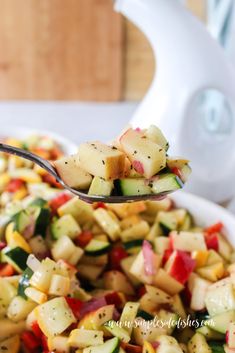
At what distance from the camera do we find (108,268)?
1.03 m

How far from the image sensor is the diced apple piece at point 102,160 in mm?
784

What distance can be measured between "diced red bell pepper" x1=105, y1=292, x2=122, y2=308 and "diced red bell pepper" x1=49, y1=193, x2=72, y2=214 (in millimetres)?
200

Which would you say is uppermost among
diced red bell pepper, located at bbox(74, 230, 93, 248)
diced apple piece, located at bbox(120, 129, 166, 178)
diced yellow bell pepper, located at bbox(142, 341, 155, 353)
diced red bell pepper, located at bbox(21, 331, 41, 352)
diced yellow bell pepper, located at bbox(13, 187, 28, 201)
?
diced apple piece, located at bbox(120, 129, 166, 178)

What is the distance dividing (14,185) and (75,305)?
0.43 meters

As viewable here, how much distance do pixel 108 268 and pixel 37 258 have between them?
138 millimetres

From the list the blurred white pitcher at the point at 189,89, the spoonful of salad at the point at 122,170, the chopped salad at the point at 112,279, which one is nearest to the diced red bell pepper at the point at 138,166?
the spoonful of salad at the point at 122,170

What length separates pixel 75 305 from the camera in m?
0.89

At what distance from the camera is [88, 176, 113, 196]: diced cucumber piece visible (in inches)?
31.3

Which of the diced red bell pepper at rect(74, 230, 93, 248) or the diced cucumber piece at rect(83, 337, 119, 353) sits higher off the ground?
the diced red bell pepper at rect(74, 230, 93, 248)

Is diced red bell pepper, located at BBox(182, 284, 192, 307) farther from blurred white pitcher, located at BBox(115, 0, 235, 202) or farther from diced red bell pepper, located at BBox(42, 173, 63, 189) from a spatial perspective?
diced red bell pepper, located at BBox(42, 173, 63, 189)

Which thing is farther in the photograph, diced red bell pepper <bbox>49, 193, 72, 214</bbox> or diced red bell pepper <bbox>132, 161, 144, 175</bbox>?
diced red bell pepper <bbox>49, 193, 72, 214</bbox>

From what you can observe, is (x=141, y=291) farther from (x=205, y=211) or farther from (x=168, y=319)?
(x=205, y=211)

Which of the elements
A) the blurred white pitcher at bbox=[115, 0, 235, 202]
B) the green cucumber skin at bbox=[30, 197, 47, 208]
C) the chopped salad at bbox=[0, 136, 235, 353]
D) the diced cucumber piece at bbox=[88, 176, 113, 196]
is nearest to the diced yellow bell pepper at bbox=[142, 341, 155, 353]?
the chopped salad at bbox=[0, 136, 235, 353]

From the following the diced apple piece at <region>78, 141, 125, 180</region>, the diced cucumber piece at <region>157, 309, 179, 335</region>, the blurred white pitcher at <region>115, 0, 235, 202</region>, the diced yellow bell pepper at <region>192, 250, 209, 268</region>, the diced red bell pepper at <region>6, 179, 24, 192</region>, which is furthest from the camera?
the diced red bell pepper at <region>6, 179, 24, 192</region>
